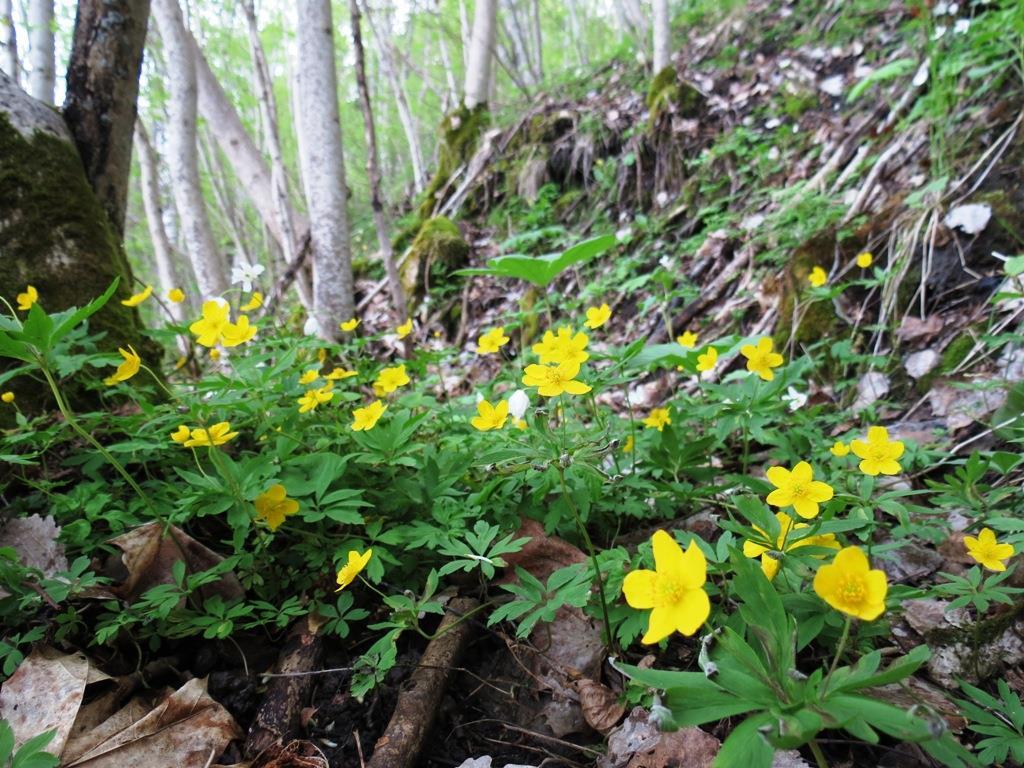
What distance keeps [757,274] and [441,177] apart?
17.5 feet

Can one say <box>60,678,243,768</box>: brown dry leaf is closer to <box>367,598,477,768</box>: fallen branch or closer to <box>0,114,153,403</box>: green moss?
<box>367,598,477,768</box>: fallen branch

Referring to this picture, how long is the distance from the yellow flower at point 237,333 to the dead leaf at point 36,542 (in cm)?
66

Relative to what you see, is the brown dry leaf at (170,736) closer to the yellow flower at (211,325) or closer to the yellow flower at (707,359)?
the yellow flower at (211,325)

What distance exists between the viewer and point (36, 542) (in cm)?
145

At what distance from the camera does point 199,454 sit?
172 cm

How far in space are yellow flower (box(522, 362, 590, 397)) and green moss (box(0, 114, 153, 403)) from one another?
5.62 ft

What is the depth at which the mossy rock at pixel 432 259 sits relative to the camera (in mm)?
5727

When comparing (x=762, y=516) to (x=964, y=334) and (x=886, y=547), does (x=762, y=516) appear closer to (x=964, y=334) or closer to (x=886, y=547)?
(x=886, y=547)

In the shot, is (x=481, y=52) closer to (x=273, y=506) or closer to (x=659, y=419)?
(x=659, y=419)

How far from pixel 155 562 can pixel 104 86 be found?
7.46ft

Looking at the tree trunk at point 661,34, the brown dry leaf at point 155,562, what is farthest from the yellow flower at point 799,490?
the tree trunk at point 661,34

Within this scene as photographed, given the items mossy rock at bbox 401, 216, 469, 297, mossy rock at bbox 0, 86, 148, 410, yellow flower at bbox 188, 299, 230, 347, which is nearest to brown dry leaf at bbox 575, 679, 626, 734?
yellow flower at bbox 188, 299, 230, 347

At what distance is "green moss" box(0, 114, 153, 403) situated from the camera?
205cm

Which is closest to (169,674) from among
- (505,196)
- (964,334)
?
(964,334)
